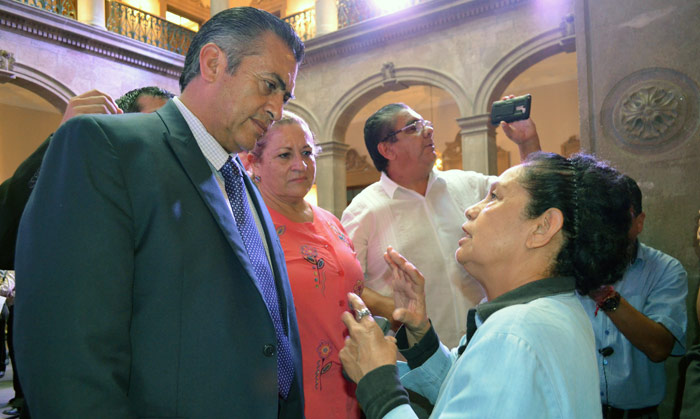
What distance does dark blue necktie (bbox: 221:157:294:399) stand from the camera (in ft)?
4.32

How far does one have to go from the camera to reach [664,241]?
257 cm

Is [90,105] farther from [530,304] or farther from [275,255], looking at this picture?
[530,304]

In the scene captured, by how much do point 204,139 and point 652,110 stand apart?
2278 mm

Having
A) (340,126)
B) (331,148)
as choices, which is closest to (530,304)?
(331,148)

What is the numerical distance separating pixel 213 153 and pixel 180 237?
307 mm

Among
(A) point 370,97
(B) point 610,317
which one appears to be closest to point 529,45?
(A) point 370,97

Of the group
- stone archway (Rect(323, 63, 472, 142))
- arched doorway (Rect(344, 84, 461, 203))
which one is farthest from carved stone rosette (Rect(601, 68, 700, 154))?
arched doorway (Rect(344, 84, 461, 203))

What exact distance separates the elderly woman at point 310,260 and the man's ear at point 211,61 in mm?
790

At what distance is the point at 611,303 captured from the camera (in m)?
2.19

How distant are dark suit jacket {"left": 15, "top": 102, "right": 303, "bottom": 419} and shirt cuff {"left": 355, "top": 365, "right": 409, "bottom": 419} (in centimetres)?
22

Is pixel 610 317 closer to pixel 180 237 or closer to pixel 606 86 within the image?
pixel 606 86

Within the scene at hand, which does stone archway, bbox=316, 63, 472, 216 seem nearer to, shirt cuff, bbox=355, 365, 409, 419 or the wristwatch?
the wristwatch

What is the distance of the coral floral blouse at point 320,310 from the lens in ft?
6.09

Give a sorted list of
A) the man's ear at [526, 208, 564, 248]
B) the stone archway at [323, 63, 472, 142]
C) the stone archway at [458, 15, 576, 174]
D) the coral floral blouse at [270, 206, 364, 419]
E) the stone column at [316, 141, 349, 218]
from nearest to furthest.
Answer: the man's ear at [526, 208, 564, 248] → the coral floral blouse at [270, 206, 364, 419] → the stone archway at [458, 15, 576, 174] → the stone archway at [323, 63, 472, 142] → the stone column at [316, 141, 349, 218]
